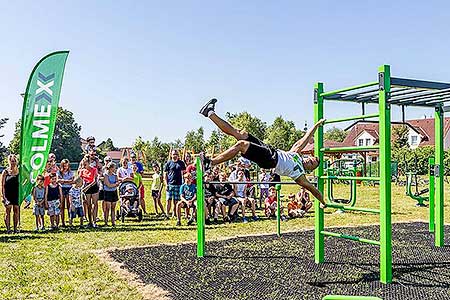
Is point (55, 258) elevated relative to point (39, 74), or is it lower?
lower

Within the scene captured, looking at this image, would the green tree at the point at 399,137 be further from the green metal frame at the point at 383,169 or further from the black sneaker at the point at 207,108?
the black sneaker at the point at 207,108

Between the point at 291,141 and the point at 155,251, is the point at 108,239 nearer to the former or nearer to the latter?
the point at 155,251

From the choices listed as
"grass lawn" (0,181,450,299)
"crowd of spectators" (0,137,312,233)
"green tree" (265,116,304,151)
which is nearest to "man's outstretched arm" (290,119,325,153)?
"grass lawn" (0,181,450,299)

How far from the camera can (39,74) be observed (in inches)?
254

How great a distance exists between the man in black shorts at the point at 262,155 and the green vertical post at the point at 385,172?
87 centimetres

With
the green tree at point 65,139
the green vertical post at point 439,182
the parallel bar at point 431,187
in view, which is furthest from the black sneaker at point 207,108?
the green tree at point 65,139

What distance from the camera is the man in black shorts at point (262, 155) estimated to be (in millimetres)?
5156

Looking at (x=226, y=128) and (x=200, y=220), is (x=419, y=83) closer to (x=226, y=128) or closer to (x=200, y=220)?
(x=226, y=128)

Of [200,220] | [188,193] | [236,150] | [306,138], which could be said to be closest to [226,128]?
[236,150]

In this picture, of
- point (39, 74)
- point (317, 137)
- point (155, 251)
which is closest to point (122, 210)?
point (155, 251)

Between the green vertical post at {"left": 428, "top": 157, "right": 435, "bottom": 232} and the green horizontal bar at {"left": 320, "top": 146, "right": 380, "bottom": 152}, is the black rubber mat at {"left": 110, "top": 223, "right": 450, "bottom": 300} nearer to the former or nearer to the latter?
the green vertical post at {"left": 428, "top": 157, "right": 435, "bottom": 232}

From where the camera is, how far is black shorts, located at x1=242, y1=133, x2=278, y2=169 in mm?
5203

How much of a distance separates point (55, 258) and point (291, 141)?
42096mm

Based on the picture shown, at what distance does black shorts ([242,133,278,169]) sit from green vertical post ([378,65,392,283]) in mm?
1137
